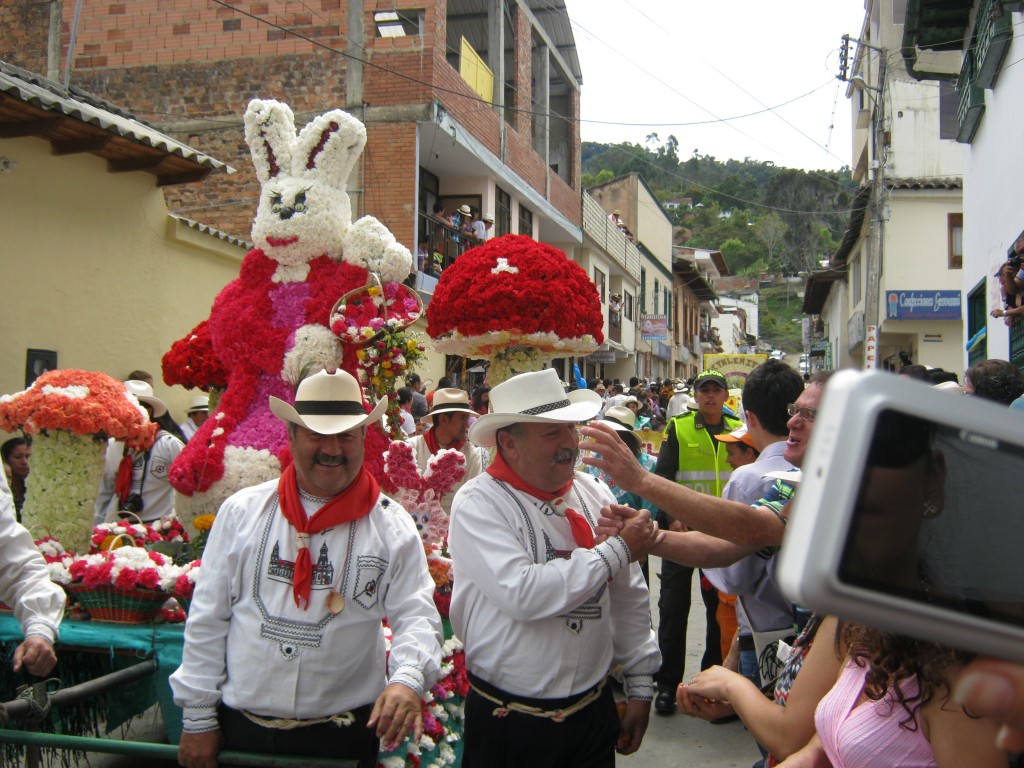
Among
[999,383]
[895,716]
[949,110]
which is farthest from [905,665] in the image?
[949,110]

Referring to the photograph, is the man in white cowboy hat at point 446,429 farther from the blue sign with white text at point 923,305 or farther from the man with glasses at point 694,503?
the blue sign with white text at point 923,305

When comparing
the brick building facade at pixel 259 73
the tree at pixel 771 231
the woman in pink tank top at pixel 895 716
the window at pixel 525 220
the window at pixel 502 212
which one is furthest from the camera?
Answer: the tree at pixel 771 231

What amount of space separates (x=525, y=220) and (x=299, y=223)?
54.8 ft

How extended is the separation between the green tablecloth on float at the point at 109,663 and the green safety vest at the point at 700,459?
3339 mm

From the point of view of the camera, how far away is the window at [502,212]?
19.7 metres

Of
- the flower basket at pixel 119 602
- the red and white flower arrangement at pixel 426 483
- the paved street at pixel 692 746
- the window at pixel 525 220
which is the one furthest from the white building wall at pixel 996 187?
the window at pixel 525 220

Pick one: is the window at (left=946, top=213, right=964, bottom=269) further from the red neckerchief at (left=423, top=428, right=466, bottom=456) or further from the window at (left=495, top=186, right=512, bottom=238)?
the red neckerchief at (left=423, top=428, right=466, bottom=456)

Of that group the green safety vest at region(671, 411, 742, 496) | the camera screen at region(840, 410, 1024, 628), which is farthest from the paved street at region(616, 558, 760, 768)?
the camera screen at region(840, 410, 1024, 628)

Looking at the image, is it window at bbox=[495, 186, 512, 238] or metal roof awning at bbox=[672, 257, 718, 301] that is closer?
window at bbox=[495, 186, 512, 238]

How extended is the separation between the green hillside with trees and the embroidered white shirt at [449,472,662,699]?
64026mm

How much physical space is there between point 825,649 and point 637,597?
1.01 m

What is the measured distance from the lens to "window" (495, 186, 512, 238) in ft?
64.6

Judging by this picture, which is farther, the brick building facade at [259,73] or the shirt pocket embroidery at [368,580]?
the brick building facade at [259,73]

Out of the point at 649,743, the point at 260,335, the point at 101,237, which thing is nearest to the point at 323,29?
the point at 101,237
